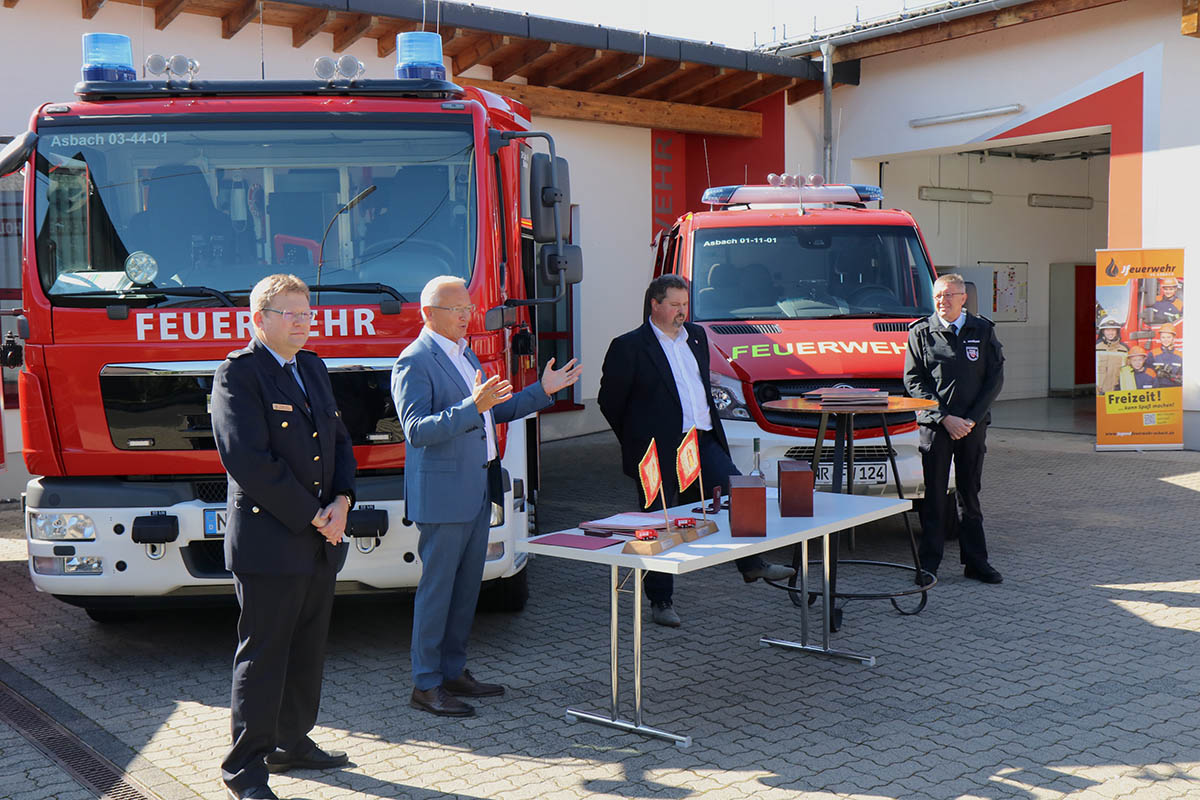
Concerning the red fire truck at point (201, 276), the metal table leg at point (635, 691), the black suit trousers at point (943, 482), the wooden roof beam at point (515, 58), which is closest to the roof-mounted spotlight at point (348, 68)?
the red fire truck at point (201, 276)

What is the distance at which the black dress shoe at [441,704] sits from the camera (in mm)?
4883

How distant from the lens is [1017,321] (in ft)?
61.9

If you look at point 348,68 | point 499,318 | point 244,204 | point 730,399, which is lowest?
point 730,399

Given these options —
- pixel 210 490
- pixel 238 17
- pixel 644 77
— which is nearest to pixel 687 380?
pixel 210 490

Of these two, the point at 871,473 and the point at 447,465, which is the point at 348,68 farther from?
the point at 871,473

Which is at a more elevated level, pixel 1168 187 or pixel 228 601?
pixel 1168 187

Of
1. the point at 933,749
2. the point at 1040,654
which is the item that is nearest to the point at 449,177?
the point at 933,749

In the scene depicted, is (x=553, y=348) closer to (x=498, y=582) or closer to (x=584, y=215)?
(x=584, y=215)

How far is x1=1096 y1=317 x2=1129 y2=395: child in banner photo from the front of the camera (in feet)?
42.7

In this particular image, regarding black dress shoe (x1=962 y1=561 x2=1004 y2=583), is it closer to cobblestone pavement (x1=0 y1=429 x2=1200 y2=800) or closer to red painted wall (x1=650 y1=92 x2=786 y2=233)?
cobblestone pavement (x1=0 y1=429 x2=1200 y2=800)

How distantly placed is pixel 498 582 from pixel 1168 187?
997cm

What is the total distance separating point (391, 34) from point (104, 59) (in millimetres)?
6794

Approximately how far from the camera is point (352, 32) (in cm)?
1185

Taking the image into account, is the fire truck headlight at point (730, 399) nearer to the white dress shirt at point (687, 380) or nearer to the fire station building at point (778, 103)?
the white dress shirt at point (687, 380)
